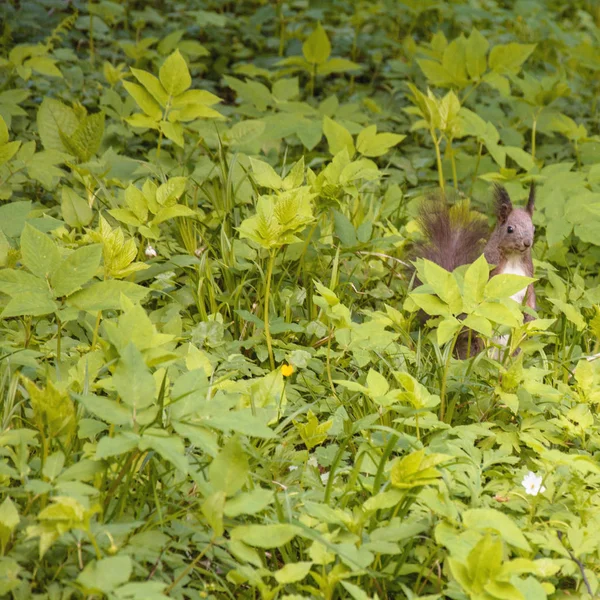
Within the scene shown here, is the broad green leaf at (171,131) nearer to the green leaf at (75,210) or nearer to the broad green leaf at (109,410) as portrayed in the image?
the green leaf at (75,210)

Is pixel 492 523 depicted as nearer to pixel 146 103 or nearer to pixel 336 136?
pixel 336 136

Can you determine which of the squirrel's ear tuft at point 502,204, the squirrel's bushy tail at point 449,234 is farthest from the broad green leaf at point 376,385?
the squirrel's ear tuft at point 502,204

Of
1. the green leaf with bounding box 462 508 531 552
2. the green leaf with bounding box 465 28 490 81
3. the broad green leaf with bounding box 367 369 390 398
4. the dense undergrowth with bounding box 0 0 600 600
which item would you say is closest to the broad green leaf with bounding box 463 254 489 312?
the dense undergrowth with bounding box 0 0 600 600

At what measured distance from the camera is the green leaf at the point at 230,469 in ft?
5.43

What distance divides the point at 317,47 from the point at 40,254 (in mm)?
2629

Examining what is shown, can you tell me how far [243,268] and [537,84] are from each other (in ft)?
6.78

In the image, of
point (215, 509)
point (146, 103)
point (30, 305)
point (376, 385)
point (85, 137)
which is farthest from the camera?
point (146, 103)

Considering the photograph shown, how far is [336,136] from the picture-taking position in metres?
3.32

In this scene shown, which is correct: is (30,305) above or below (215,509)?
above

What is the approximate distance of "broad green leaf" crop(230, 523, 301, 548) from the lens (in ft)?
5.34

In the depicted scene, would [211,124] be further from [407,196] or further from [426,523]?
[426,523]

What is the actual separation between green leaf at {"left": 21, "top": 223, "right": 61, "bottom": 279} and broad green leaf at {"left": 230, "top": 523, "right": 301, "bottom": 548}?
0.78 meters

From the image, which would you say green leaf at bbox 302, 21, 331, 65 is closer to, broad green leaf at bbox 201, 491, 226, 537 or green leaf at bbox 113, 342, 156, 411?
green leaf at bbox 113, 342, 156, 411

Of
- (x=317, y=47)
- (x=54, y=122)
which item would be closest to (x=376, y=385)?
(x=54, y=122)
